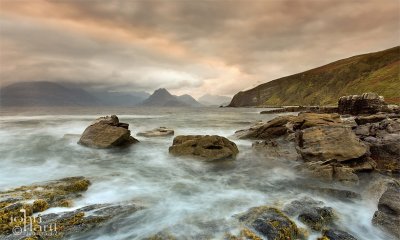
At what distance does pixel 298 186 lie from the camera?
13586 mm

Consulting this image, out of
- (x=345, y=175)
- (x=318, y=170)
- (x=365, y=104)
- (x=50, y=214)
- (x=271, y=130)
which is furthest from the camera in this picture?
(x=365, y=104)

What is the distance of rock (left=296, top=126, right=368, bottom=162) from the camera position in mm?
15688

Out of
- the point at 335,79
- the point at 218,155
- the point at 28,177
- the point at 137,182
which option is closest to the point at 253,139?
the point at 218,155

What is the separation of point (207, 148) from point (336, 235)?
11980 mm

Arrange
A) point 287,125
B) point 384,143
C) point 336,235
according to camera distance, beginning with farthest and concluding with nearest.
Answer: point 287,125
point 384,143
point 336,235

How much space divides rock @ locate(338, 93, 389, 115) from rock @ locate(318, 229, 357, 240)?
3681 centimetres

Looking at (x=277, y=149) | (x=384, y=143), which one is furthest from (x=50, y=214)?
(x=384, y=143)

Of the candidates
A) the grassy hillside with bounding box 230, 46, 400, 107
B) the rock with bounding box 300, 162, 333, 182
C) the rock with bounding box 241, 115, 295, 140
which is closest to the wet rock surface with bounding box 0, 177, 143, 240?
the rock with bounding box 300, 162, 333, 182

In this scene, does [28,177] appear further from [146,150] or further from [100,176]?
[146,150]

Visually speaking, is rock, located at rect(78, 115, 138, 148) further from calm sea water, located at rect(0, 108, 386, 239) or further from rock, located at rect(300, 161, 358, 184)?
rock, located at rect(300, 161, 358, 184)

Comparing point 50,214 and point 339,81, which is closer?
point 50,214

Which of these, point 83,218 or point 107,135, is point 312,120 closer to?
point 107,135

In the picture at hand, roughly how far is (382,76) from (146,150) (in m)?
121

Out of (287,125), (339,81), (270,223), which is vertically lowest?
(270,223)
